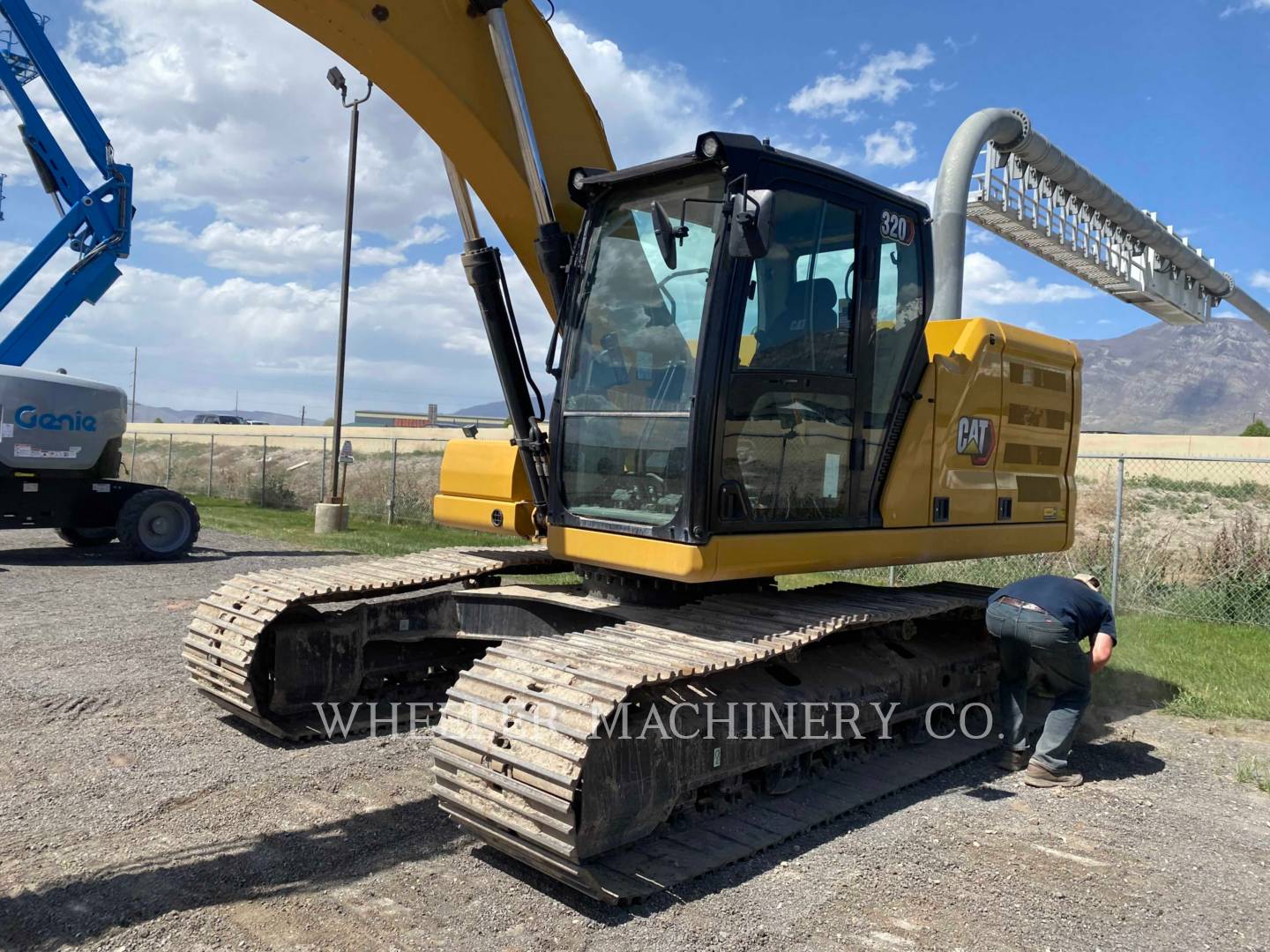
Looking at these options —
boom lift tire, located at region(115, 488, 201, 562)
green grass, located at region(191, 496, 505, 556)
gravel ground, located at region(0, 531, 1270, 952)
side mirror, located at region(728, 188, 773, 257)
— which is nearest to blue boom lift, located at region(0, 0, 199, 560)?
boom lift tire, located at region(115, 488, 201, 562)

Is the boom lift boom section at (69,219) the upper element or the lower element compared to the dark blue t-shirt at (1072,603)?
upper

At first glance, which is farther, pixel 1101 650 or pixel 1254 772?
pixel 1254 772

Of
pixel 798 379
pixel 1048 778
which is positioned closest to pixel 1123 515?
pixel 1048 778

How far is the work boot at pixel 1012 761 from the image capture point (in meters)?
5.73

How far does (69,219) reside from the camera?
1431 centimetres

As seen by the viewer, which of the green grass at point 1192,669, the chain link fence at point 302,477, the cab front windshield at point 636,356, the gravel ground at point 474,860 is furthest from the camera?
the chain link fence at point 302,477

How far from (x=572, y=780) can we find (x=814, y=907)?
3.62 ft

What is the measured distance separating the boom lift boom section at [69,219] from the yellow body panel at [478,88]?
1146 centimetres

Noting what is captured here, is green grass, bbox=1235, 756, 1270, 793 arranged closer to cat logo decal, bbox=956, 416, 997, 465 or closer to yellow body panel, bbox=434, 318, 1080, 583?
yellow body panel, bbox=434, 318, 1080, 583

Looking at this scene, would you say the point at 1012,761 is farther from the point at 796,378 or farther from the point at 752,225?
the point at 752,225

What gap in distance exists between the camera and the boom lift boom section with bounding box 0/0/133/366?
13.9m

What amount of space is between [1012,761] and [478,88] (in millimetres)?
4615

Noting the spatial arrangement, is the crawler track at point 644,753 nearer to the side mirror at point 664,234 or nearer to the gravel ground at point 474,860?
the gravel ground at point 474,860

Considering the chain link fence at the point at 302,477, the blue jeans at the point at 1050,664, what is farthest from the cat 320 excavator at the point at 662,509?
the chain link fence at the point at 302,477
